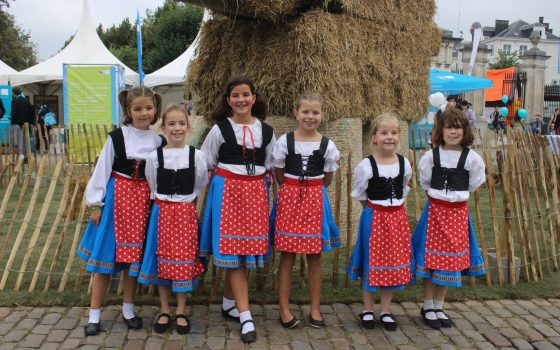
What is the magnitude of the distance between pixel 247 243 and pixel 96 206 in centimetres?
99

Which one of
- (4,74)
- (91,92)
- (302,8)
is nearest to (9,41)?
(4,74)

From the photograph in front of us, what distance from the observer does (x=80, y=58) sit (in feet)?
58.5

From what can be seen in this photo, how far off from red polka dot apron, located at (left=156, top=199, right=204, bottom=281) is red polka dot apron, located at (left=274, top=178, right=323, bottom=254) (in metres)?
0.60

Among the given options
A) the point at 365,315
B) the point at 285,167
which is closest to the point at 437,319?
the point at 365,315

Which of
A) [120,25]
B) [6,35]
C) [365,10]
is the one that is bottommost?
[365,10]

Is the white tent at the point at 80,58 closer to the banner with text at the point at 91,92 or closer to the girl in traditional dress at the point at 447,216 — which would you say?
the banner with text at the point at 91,92

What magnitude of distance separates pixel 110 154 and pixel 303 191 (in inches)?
49.7

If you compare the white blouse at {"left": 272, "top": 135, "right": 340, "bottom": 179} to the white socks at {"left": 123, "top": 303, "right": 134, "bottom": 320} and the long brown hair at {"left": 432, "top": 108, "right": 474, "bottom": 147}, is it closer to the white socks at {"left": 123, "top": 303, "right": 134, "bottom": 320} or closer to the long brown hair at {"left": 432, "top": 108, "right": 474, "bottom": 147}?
the long brown hair at {"left": 432, "top": 108, "right": 474, "bottom": 147}

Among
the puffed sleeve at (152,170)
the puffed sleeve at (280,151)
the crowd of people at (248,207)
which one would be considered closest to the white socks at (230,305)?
the crowd of people at (248,207)

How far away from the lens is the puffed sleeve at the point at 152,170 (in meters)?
3.44

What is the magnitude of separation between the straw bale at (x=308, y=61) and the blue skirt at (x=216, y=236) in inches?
74.0

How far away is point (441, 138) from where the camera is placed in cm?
378

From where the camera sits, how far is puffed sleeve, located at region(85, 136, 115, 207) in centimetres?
342

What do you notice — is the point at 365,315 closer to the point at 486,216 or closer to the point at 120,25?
the point at 486,216
